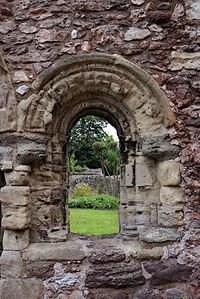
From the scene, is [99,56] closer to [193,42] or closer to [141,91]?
[141,91]

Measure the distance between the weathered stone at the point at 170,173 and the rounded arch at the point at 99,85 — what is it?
37cm

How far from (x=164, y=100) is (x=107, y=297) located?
6.99 feet

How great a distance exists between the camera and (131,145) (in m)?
4.26

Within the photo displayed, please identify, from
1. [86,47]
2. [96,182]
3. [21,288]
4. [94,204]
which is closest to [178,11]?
[86,47]

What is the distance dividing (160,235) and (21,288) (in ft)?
5.02

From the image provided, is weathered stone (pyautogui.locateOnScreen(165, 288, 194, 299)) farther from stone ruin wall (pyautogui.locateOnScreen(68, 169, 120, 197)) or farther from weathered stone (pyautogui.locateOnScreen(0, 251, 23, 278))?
stone ruin wall (pyautogui.locateOnScreen(68, 169, 120, 197))

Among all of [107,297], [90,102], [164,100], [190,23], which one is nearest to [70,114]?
[90,102]

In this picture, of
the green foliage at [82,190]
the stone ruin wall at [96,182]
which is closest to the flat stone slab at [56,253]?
the green foliage at [82,190]

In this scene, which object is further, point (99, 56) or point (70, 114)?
point (70, 114)

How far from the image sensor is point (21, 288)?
153 inches

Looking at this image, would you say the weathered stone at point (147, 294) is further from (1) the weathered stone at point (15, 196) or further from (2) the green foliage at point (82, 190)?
(2) the green foliage at point (82, 190)

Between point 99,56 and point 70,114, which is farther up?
point 99,56

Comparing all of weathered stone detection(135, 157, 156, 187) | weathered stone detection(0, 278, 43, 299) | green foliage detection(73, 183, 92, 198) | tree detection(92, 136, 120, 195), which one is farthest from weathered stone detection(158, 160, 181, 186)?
tree detection(92, 136, 120, 195)

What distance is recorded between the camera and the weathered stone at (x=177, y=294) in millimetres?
3877
